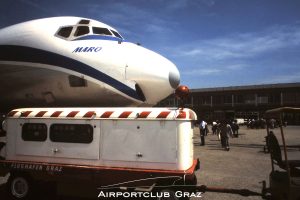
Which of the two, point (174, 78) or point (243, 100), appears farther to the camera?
point (243, 100)

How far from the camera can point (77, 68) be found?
8875 mm

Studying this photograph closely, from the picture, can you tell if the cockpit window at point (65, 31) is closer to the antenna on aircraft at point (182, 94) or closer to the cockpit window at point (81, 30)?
the cockpit window at point (81, 30)

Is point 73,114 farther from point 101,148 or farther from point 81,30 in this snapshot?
point 81,30

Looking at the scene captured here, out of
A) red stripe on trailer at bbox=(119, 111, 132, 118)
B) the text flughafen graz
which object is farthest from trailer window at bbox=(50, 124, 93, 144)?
red stripe on trailer at bbox=(119, 111, 132, 118)

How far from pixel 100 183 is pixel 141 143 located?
51.1 inches

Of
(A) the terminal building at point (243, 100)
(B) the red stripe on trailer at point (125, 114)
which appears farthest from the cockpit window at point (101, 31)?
(A) the terminal building at point (243, 100)

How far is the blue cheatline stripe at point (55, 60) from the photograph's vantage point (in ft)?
27.8

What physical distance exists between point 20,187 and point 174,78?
481 centimetres

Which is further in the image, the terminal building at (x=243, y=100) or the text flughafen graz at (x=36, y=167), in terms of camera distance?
the terminal building at (x=243, y=100)

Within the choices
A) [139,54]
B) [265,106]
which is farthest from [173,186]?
[265,106]

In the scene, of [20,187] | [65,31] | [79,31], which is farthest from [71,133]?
[65,31]

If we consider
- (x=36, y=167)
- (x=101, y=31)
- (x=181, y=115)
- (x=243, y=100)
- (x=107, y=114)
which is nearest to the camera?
(x=181, y=115)

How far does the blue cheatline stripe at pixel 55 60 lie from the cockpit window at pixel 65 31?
725mm

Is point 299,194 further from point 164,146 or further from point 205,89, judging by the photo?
point 205,89
